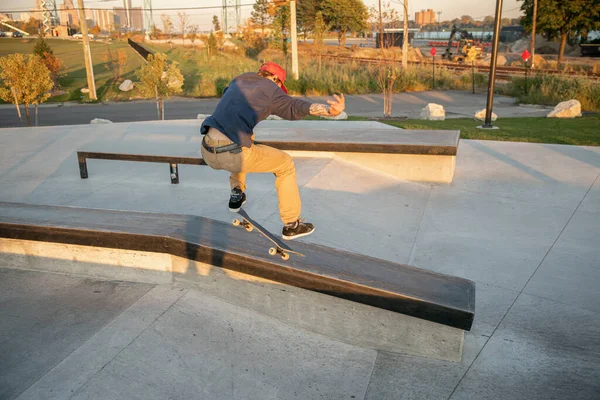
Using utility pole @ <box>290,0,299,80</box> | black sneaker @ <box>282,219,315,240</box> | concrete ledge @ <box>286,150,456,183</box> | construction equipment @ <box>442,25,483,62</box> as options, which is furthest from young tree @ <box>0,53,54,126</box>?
construction equipment @ <box>442,25,483,62</box>

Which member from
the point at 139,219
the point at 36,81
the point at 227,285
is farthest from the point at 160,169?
the point at 36,81

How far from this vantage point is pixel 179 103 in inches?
963

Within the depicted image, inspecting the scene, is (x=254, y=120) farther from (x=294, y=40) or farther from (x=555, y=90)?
(x=294, y=40)

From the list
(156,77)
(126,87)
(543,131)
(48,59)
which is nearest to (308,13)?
(126,87)

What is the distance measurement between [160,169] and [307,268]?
5406 millimetres

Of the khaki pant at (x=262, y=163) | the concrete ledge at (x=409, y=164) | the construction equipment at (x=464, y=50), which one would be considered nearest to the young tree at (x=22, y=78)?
→ the concrete ledge at (x=409, y=164)

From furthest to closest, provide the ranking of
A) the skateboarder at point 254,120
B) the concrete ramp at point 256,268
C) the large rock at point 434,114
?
the large rock at point 434,114, the skateboarder at point 254,120, the concrete ramp at point 256,268

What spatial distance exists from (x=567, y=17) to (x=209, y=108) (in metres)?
37.1

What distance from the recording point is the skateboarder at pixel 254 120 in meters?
3.87

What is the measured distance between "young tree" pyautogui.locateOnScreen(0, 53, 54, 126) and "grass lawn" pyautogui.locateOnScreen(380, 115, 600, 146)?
964 centimetres

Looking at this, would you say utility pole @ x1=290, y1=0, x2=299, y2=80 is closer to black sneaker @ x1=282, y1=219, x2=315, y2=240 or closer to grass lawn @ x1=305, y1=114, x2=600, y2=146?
grass lawn @ x1=305, y1=114, x2=600, y2=146

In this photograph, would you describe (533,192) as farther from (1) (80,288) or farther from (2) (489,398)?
(1) (80,288)

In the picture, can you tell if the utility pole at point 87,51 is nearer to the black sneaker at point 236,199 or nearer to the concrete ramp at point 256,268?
the concrete ramp at point 256,268

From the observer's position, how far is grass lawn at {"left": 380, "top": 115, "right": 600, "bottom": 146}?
9.81 metres
